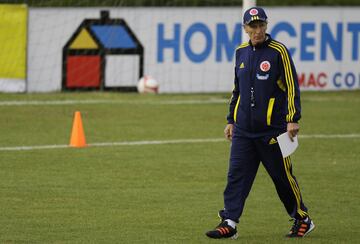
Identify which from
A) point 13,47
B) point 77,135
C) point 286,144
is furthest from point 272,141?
point 13,47

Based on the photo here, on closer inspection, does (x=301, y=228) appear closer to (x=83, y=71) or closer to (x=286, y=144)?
(x=286, y=144)

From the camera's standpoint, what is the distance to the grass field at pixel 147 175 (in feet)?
32.3

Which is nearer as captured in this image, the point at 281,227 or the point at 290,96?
the point at 290,96

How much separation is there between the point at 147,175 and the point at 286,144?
14.6ft

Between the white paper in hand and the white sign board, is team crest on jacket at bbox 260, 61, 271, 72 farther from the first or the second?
the white sign board

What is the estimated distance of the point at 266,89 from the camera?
9.15 meters

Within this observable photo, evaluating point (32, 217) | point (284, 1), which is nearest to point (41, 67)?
point (284, 1)

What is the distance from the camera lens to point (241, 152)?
9.30 meters

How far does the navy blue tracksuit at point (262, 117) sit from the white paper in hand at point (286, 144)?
0.09 meters

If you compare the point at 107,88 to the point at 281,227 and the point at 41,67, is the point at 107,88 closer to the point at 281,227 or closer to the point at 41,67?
the point at 41,67

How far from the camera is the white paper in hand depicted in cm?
909

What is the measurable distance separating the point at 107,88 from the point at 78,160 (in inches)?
378

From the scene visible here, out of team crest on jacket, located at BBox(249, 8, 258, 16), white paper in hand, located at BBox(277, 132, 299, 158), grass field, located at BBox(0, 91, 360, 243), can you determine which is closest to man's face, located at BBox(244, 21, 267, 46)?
team crest on jacket, located at BBox(249, 8, 258, 16)

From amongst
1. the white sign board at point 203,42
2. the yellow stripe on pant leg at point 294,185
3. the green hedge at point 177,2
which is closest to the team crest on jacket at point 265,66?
the yellow stripe on pant leg at point 294,185
